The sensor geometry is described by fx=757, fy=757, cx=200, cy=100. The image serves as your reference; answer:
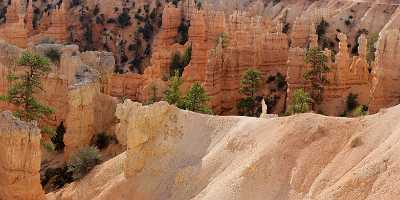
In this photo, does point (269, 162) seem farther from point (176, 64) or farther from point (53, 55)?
point (176, 64)

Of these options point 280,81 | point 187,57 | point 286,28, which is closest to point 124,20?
point 187,57

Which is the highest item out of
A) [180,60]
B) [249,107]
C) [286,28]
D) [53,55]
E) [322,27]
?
[322,27]

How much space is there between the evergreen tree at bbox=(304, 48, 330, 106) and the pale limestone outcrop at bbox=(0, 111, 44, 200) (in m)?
21.2

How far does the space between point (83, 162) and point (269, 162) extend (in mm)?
11070

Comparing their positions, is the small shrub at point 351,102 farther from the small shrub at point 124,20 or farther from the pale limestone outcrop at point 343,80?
the small shrub at point 124,20

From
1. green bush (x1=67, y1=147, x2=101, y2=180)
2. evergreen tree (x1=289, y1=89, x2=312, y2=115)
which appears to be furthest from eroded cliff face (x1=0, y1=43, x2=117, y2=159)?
evergreen tree (x1=289, y1=89, x2=312, y2=115)

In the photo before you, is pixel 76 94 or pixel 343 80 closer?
pixel 76 94

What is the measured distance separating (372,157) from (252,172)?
451 centimetres

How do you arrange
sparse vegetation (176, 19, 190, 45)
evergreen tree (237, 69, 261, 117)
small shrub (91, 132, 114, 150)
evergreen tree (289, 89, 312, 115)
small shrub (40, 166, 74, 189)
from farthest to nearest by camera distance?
sparse vegetation (176, 19, 190, 45)
evergreen tree (237, 69, 261, 117)
evergreen tree (289, 89, 312, 115)
small shrub (91, 132, 114, 150)
small shrub (40, 166, 74, 189)

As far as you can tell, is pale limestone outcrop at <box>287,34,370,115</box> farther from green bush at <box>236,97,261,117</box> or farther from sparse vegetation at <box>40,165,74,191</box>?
sparse vegetation at <box>40,165,74,191</box>

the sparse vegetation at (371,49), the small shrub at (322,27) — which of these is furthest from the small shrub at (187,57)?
the sparse vegetation at (371,49)

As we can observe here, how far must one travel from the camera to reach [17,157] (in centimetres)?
2895

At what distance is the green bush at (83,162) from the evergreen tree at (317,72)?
15903 millimetres

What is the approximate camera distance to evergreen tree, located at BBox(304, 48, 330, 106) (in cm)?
4566
